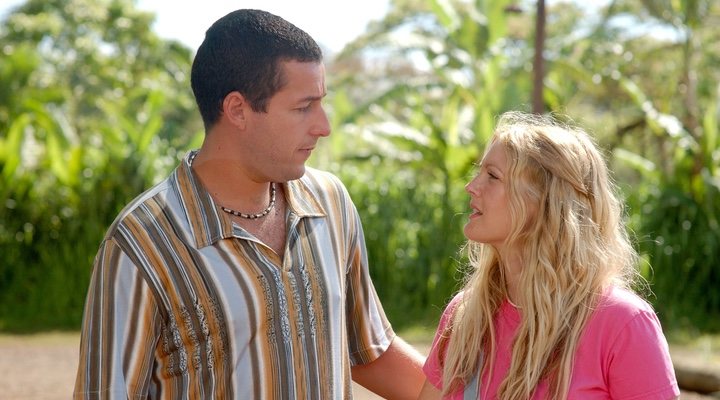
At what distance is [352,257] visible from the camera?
2.70 m

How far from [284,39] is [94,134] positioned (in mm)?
20765

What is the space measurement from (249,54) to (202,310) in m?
0.57

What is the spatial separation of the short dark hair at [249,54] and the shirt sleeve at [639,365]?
3.00ft

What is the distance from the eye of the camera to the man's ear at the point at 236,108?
245 centimetres

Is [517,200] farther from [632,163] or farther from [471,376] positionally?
[632,163]

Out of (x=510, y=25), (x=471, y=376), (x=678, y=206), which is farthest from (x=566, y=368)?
(x=510, y=25)

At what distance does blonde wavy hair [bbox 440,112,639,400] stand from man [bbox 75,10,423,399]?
345 mm

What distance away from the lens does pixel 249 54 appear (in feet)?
7.97

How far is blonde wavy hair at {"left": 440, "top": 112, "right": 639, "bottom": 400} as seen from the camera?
228 centimetres

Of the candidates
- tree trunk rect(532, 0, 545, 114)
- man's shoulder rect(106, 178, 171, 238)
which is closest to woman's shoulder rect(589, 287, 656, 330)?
man's shoulder rect(106, 178, 171, 238)

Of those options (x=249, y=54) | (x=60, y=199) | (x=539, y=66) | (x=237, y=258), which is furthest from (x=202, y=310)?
(x=60, y=199)

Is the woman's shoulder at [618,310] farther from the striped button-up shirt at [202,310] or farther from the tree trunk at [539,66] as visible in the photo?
the tree trunk at [539,66]

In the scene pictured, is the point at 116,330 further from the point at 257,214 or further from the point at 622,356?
the point at 622,356

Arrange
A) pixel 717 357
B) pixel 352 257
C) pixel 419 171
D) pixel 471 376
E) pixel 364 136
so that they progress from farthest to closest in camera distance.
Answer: pixel 419 171
pixel 364 136
pixel 717 357
pixel 352 257
pixel 471 376
